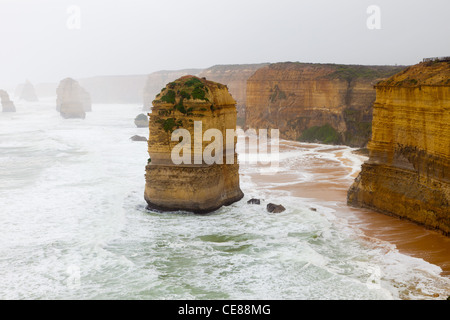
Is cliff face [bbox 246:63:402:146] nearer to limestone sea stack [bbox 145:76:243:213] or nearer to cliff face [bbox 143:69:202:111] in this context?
limestone sea stack [bbox 145:76:243:213]

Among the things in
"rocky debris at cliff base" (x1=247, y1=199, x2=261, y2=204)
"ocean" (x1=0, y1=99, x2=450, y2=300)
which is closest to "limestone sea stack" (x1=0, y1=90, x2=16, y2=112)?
"ocean" (x1=0, y1=99, x2=450, y2=300)

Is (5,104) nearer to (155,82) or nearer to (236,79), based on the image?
(155,82)

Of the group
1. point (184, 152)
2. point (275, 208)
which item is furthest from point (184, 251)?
point (275, 208)

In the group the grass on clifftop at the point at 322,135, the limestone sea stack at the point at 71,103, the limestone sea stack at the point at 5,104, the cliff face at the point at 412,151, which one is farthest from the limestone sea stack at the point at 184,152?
the limestone sea stack at the point at 5,104

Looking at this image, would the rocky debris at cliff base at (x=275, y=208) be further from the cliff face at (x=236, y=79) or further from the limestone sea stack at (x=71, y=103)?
the limestone sea stack at (x=71, y=103)

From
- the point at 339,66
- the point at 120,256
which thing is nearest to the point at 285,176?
the point at 120,256
